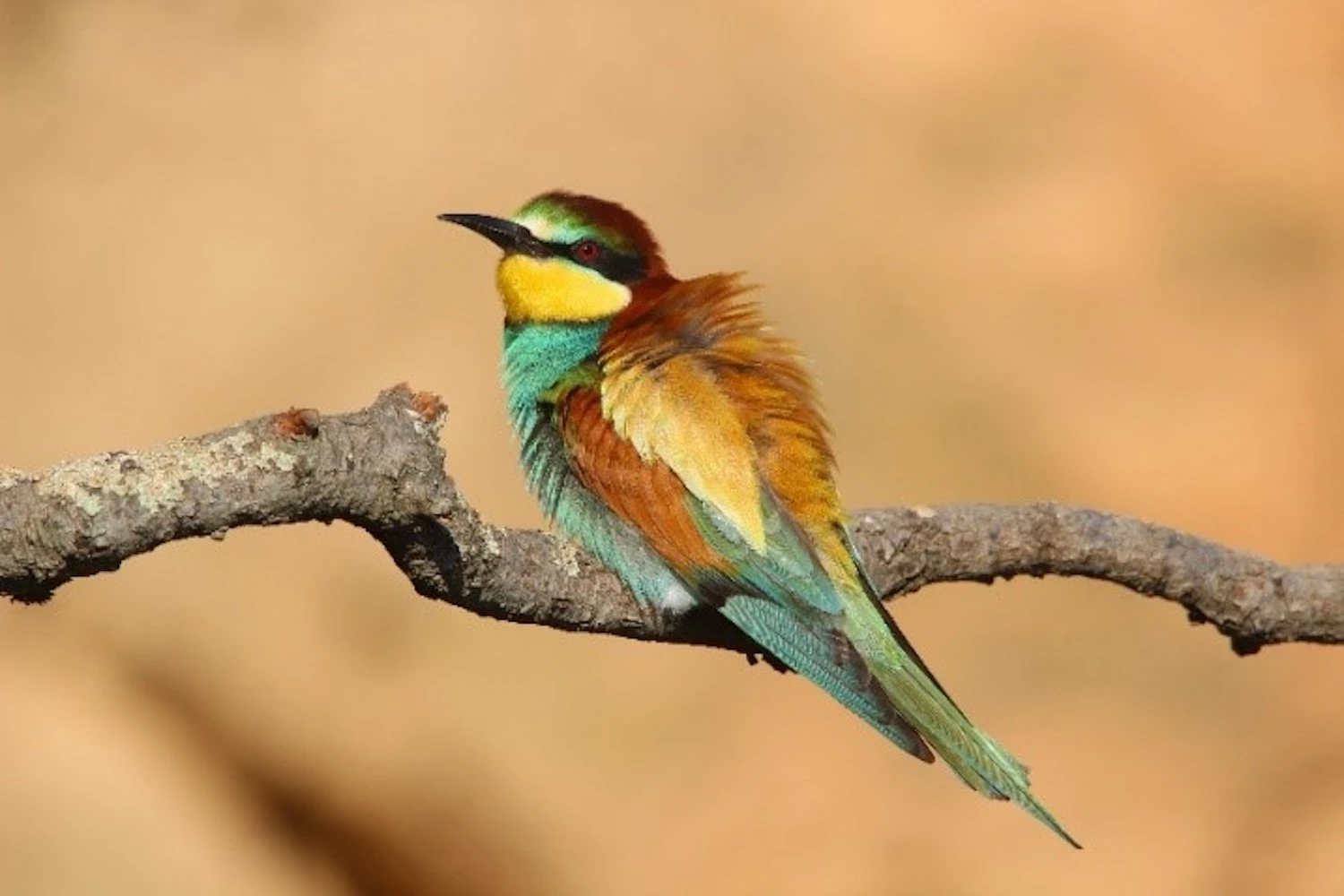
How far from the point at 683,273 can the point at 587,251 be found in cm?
88

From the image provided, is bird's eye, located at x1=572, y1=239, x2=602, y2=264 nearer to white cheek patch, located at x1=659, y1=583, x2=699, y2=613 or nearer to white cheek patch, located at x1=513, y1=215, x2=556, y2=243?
white cheek patch, located at x1=513, y1=215, x2=556, y2=243

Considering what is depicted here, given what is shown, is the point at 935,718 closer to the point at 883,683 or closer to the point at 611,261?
the point at 883,683

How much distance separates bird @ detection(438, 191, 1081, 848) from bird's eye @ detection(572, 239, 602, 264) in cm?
19

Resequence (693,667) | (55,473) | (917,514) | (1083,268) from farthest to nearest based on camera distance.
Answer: (1083,268) < (693,667) < (917,514) < (55,473)

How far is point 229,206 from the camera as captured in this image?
3.46m

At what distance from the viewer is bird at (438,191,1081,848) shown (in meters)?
2.07

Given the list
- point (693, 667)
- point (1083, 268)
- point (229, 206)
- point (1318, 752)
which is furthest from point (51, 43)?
point (1318, 752)

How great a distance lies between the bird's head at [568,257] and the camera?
2467 mm

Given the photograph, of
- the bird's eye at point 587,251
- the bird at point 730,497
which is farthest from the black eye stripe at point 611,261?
the bird at point 730,497

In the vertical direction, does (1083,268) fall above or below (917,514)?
above

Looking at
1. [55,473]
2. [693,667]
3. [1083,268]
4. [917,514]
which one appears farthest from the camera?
[1083,268]

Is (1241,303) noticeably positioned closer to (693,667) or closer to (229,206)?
(693,667)

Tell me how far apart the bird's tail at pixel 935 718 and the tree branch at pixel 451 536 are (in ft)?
0.31

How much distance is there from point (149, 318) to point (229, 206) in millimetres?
234
